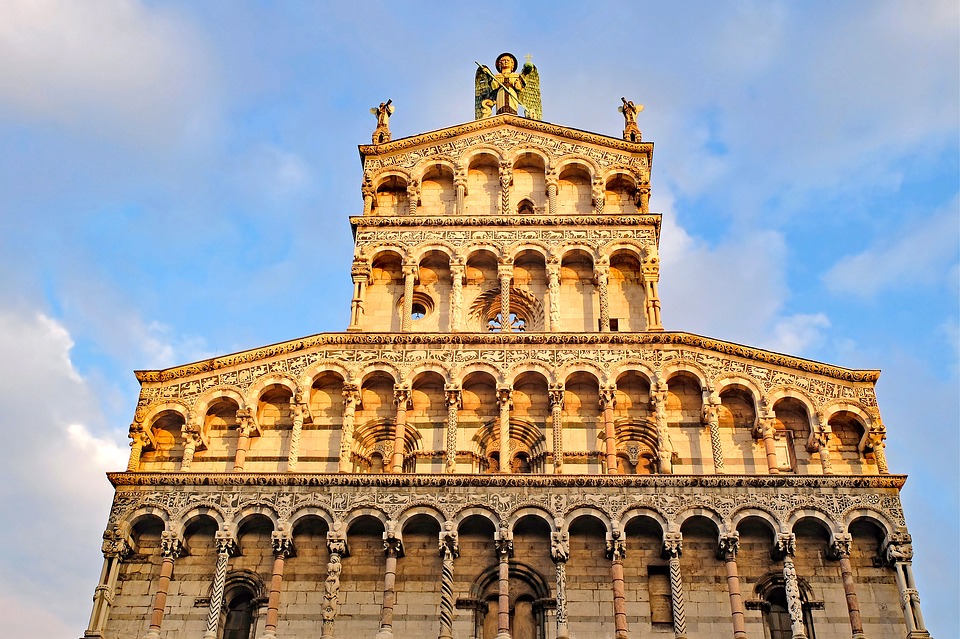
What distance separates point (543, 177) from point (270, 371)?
30.1 ft

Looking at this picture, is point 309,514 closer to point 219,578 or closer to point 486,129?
point 219,578

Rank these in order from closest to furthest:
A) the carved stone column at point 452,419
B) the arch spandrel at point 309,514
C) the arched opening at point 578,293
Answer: the arch spandrel at point 309,514, the carved stone column at point 452,419, the arched opening at point 578,293

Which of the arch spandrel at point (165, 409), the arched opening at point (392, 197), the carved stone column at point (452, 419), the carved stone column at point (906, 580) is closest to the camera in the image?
the carved stone column at point (906, 580)

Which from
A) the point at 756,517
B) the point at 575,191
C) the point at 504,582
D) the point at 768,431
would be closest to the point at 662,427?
the point at 768,431

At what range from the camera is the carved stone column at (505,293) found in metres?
26.1

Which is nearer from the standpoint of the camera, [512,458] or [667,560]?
[667,560]

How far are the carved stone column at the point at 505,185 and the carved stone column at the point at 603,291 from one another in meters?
2.94

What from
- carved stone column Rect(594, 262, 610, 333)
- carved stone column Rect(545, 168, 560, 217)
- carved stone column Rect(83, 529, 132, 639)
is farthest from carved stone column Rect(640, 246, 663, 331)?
carved stone column Rect(83, 529, 132, 639)

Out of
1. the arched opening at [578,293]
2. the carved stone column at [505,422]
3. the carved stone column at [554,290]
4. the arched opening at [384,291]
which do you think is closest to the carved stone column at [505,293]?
the carved stone column at [554,290]

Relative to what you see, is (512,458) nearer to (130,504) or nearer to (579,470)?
(579,470)

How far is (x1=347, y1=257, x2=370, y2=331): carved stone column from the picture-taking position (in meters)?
26.2

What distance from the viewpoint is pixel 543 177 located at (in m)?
29.6

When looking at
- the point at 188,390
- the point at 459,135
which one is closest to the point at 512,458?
the point at 188,390

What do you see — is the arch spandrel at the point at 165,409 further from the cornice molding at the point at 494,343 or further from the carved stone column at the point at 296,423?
the carved stone column at the point at 296,423
